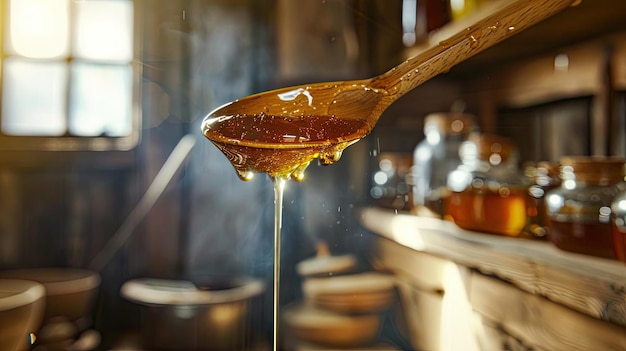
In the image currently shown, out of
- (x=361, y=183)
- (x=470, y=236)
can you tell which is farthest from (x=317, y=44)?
(x=470, y=236)

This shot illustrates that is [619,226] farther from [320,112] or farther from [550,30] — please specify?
[550,30]

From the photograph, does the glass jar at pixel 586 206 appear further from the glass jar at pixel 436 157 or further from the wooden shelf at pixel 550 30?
the glass jar at pixel 436 157

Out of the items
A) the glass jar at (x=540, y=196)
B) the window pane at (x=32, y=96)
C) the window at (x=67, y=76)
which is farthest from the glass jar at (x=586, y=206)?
the window pane at (x=32, y=96)

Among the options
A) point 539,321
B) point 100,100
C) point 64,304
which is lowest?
point 64,304

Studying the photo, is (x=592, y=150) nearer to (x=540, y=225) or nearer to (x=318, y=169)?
(x=540, y=225)

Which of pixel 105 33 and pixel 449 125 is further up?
pixel 105 33

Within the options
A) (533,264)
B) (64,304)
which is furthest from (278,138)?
(64,304)
